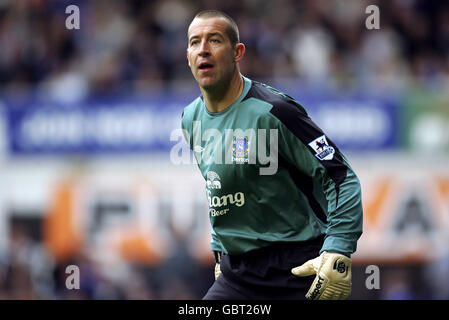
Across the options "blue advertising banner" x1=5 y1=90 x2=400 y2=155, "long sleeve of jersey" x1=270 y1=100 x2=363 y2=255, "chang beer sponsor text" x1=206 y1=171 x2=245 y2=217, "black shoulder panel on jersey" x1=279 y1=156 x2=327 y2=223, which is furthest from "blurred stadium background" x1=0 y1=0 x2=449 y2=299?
"long sleeve of jersey" x1=270 y1=100 x2=363 y2=255

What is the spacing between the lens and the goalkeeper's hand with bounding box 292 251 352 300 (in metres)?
4.35

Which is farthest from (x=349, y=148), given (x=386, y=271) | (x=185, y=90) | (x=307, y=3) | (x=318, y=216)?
(x=318, y=216)

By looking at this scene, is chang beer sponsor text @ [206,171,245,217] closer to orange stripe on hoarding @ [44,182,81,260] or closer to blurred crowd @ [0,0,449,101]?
blurred crowd @ [0,0,449,101]

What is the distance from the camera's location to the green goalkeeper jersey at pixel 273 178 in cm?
451

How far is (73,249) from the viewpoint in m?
11.5

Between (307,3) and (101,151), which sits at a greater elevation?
(307,3)

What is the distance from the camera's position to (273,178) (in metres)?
4.71

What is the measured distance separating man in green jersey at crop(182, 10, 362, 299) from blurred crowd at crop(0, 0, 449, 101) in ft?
21.3

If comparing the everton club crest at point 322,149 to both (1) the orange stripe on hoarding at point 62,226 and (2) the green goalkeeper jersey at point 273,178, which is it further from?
(1) the orange stripe on hoarding at point 62,226

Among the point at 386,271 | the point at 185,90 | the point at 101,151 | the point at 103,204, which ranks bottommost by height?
the point at 386,271

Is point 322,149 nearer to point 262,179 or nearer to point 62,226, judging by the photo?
point 262,179
